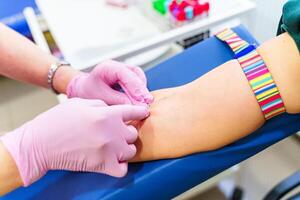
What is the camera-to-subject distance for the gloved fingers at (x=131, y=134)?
0.74 m

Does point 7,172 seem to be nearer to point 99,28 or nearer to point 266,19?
point 99,28

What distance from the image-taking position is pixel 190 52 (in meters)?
0.97

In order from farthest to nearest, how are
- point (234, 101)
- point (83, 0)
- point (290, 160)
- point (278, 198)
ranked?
1. point (290, 160)
2. point (83, 0)
3. point (278, 198)
4. point (234, 101)

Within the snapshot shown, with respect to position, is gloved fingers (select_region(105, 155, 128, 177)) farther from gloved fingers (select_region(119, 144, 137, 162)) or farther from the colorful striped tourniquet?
the colorful striped tourniquet

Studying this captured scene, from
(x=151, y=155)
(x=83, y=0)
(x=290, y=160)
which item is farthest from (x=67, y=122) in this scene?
(x=290, y=160)

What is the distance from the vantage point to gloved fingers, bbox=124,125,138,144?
0.74 meters

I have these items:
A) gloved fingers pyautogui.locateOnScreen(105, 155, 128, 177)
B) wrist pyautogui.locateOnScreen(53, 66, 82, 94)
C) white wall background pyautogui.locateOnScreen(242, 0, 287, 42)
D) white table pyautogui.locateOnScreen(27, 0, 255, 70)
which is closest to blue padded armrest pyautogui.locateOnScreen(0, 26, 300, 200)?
gloved fingers pyautogui.locateOnScreen(105, 155, 128, 177)

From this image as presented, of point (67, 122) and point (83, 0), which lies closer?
point (67, 122)

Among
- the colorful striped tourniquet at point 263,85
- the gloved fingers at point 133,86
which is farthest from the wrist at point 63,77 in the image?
the colorful striped tourniquet at point 263,85

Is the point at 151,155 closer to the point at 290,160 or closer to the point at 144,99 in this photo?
the point at 144,99

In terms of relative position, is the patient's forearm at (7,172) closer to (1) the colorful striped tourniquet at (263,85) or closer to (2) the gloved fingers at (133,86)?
(2) the gloved fingers at (133,86)

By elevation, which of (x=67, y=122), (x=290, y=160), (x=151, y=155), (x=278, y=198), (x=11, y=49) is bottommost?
(x=290, y=160)

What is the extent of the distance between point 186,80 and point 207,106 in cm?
21

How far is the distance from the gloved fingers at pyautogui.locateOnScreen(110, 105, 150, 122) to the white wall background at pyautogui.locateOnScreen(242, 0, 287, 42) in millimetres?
812
